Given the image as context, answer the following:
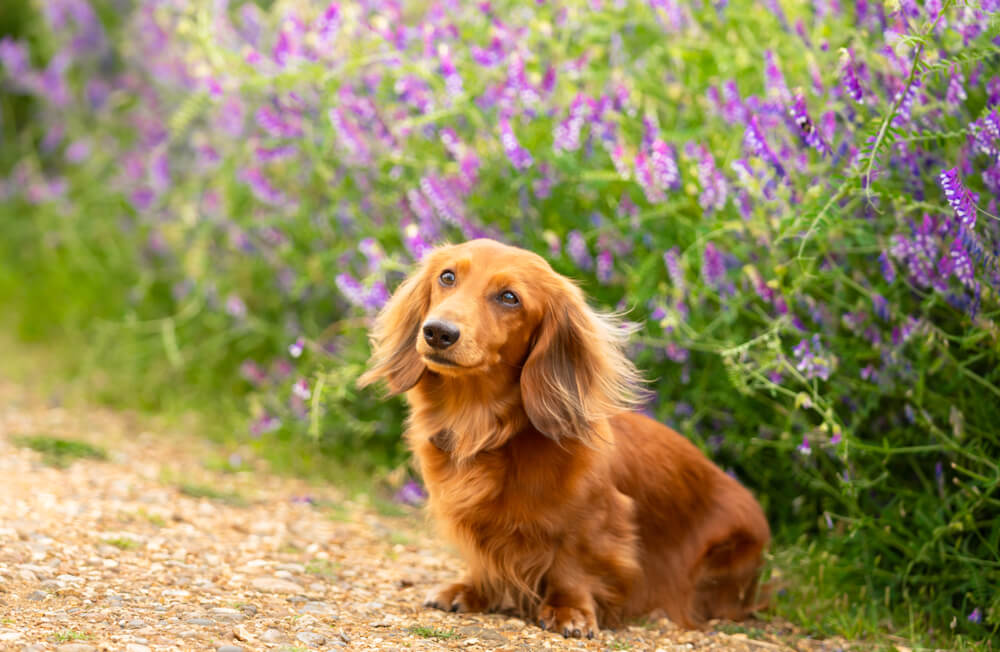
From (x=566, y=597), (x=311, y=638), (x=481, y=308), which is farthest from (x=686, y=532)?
(x=311, y=638)

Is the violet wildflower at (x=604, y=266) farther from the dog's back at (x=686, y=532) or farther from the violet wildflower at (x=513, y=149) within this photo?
the dog's back at (x=686, y=532)

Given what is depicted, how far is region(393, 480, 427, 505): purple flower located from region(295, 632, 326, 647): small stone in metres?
1.61

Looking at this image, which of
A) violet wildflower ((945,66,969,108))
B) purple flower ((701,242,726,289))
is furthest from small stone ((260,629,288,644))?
violet wildflower ((945,66,969,108))

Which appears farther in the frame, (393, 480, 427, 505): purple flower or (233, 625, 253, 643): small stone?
(393, 480, 427, 505): purple flower

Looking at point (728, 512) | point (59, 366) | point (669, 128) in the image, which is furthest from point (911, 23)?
point (59, 366)

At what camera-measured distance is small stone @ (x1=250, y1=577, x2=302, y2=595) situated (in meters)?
3.11

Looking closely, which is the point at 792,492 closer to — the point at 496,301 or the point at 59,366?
the point at 496,301

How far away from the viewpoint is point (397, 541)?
3.97 metres

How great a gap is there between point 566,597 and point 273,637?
0.85 metres

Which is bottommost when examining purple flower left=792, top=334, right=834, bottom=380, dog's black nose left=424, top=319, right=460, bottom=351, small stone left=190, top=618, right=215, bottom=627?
small stone left=190, top=618, right=215, bottom=627

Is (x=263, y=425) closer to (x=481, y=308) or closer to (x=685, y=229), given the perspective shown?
(x=685, y=229)

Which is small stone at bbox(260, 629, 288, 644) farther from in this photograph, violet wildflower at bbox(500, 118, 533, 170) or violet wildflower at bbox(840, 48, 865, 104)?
violet wildflower at bbox(840, 48, 865, 104)

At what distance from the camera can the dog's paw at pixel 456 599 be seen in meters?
3.17

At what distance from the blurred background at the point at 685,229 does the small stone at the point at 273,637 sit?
1.17 metres
